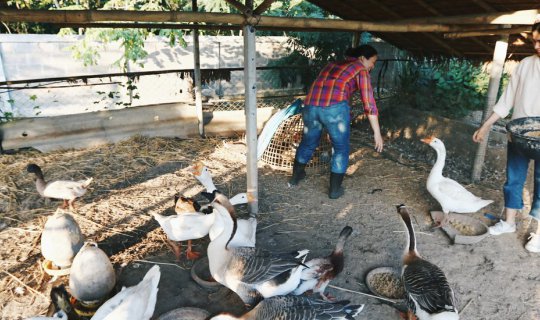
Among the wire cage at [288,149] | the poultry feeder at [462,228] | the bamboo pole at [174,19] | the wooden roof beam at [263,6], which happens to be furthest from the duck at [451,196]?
the wooden roof beam at [263,6]

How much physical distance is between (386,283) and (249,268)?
141 cm

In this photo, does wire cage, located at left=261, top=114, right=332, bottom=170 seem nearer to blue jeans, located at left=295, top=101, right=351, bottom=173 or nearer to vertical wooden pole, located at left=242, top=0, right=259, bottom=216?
blue jeans, located at left=295, top=101, right=351, bottom=173

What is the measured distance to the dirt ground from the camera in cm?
327

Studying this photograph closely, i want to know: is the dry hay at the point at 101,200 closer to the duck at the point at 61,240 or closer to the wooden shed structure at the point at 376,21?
the duck at the point at 61,240

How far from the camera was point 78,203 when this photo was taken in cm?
485

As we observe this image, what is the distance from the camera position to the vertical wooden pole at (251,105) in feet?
13.0

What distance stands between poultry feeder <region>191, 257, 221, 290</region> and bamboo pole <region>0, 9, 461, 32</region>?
95.6 inches

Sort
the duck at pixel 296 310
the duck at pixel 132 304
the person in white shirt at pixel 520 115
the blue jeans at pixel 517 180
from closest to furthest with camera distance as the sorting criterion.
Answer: the duck at pixel 132 304 < the duck at pixel 296 310 < the person in white shirt at pixel 520 115 < the blue jeans at pixel 517 180

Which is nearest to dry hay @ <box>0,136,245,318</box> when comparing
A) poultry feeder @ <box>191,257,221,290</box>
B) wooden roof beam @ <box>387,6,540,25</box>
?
poultry feeder @ <box>191,257,221,290</box>

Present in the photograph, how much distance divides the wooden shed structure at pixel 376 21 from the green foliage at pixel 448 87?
358 millimetres

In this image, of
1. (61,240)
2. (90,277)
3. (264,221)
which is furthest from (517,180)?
(61,240)

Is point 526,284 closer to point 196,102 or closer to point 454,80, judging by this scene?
point 454,80

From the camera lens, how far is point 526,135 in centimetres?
356

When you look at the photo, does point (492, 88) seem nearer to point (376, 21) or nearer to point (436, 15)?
point (436, 15)
